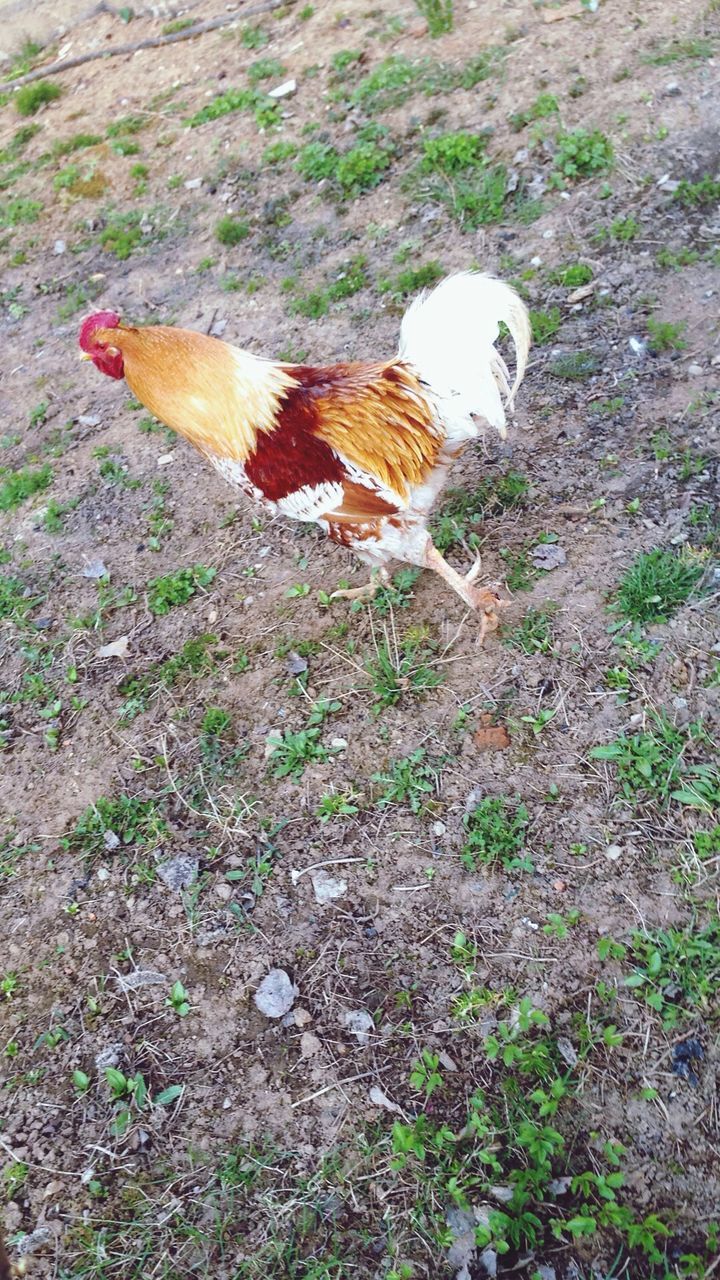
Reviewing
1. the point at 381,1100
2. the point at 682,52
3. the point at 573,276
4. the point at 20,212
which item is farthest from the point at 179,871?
the point at 20,212

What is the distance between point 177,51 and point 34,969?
26.4 feet

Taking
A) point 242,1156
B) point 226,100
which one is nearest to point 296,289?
point 226,100

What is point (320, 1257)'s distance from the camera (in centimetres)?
224

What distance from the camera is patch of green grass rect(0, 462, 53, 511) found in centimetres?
491

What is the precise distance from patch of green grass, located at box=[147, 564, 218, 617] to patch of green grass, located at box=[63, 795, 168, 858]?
3.55 ft

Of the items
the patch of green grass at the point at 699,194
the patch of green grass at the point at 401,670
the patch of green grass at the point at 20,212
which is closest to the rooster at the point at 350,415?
the patch of green grass at the point at 401,670

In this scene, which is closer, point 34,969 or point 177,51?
point 34,969

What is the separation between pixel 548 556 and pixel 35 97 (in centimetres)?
730

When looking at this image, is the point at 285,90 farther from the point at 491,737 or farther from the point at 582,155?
the point at 491,737

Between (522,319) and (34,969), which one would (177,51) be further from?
(34,969)

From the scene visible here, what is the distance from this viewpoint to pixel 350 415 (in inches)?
129

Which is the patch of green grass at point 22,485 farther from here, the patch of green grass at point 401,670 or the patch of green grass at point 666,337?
the patch of green grass at point 666,337

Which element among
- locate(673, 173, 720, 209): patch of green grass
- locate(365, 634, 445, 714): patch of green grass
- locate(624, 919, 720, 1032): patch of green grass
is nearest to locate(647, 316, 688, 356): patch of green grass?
locate(673, 173, 720, 209): patch of green grass

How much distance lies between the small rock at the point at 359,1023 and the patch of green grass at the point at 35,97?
27.9ft
